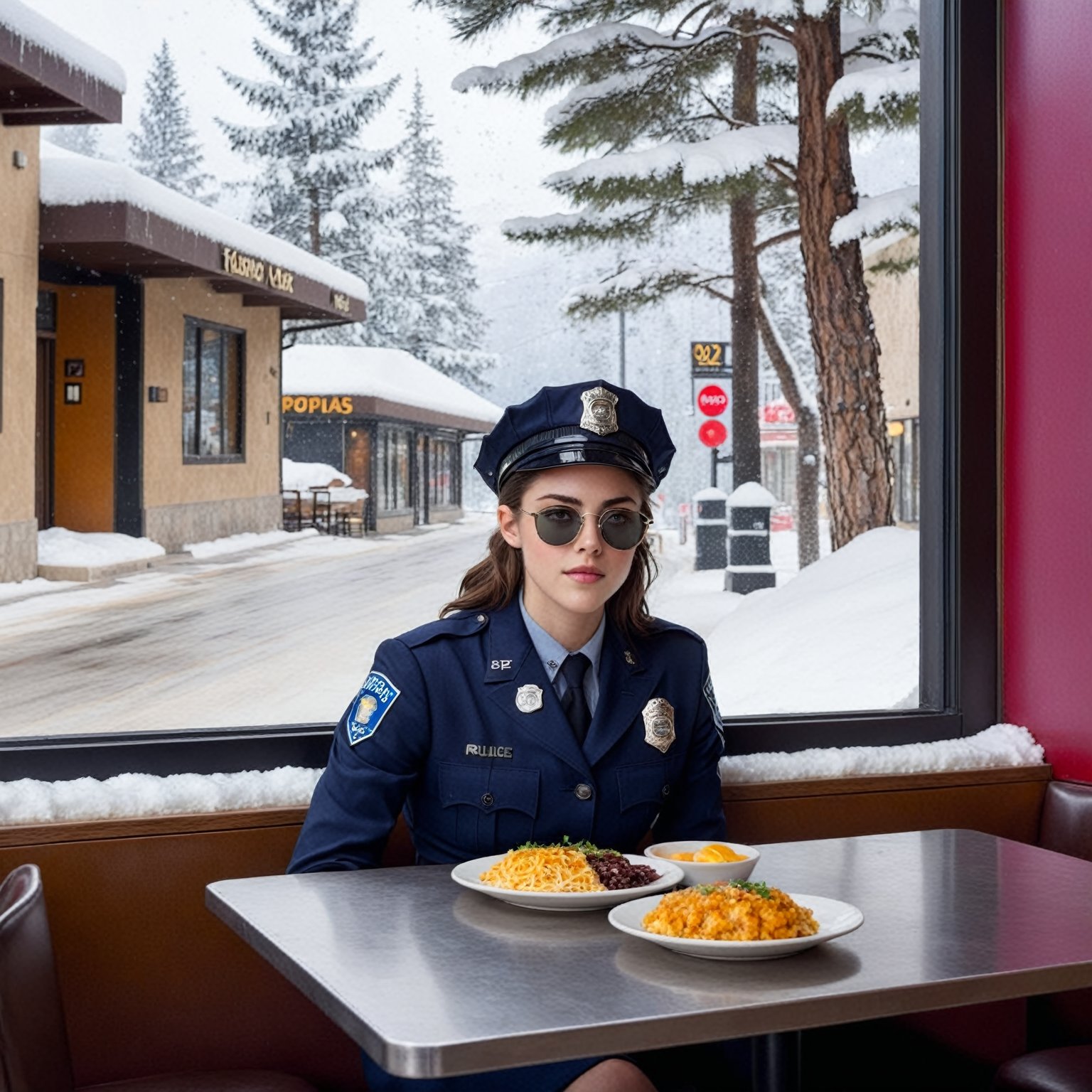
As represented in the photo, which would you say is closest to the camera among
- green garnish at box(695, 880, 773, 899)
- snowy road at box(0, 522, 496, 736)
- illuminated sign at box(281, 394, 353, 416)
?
green garnish at box(695, 880, 773, 899)

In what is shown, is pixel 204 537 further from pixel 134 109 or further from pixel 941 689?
pixel 941 689

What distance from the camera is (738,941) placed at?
1514 millimetres

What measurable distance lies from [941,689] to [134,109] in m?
2.11

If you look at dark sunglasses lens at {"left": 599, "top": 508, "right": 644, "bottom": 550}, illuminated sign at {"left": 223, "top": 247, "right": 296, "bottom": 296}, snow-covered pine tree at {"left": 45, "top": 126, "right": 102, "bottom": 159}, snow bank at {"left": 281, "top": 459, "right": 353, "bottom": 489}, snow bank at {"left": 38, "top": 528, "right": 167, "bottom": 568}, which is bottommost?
snow bank at {"left": 38, "top": 528, "right": 167, "bottom": 568}

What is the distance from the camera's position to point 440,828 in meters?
2.20

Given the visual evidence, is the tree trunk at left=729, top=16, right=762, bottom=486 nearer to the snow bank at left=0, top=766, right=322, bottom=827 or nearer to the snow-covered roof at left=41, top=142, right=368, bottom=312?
the snow-covered roof at left=41, top=142, right=368, bottom=312

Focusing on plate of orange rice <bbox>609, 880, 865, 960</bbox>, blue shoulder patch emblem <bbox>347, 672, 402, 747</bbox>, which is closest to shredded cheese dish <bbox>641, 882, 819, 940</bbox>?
plate of orange rice <bbox>609, 880, 865, 960</bbox>

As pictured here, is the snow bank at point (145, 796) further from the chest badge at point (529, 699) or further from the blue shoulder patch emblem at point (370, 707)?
the chest badge at point (529, 699)

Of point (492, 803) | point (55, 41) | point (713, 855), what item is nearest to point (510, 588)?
point (492, 803)

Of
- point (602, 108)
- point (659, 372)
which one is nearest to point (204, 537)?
point (659, 372)

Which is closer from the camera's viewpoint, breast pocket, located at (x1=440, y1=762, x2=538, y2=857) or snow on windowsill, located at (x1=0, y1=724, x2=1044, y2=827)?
breast pocket, located at (x1=440, y1=762, x2=538, y2=857)

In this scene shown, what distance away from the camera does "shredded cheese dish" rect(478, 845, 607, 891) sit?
1734 mm

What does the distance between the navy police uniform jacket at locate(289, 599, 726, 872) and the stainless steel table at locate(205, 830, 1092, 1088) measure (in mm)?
169

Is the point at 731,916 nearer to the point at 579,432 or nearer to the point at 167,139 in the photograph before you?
the point at 579,432
